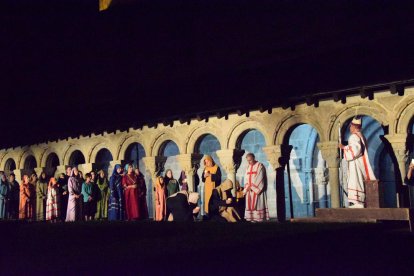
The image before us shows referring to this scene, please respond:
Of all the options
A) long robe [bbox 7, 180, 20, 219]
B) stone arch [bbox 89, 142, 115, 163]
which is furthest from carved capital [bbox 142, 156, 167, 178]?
long robe [bbox 7, 180, 20, 219]

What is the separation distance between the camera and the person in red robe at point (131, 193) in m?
15.0

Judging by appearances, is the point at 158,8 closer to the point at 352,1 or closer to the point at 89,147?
the point at 89,147

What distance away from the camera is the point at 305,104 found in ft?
45.2

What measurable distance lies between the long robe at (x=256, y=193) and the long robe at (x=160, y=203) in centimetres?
307

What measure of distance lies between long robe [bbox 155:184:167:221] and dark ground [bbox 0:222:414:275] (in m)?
5.85

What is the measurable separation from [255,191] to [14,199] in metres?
12.1

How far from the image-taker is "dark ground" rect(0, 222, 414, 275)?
5.07 meters

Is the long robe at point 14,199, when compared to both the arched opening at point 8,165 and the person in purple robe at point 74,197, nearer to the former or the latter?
the arched opening at point 8,165

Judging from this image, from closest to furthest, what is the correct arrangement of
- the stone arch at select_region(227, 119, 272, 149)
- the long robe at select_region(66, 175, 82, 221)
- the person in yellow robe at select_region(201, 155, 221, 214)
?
the person in yellow robe at select_region(201, 155, 221, 214) → the stone arch at select_region(227, 119, 272, 149) → the long robe at select_region(66, 175, 82, 221)

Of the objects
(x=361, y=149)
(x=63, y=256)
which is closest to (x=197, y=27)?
(x=361, y=149)

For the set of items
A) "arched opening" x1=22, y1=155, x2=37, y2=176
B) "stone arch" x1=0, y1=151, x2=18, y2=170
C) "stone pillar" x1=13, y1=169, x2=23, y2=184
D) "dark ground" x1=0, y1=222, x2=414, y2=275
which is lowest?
"dark ground" x1=0, y1=222, x2=414, y2=275

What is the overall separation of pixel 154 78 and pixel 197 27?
280 centimetres

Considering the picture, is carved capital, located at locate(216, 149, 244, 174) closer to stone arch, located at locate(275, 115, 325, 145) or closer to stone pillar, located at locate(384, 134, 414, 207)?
stone arch, located at locate(275, 115, 325, 145)

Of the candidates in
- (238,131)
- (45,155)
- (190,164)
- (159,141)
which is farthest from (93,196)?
(45,155)
